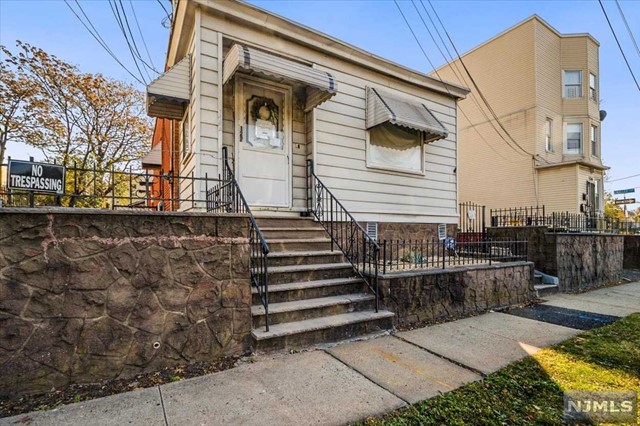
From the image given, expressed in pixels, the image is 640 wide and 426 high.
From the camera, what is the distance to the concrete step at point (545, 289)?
6.49 m

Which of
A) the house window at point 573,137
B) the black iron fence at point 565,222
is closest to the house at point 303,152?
the black iron fence at point 565,222

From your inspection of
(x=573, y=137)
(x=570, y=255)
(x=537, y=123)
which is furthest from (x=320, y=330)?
(x=573, y=137)

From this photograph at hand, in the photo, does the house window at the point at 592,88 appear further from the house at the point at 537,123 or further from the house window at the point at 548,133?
the house window at the point at 548,133

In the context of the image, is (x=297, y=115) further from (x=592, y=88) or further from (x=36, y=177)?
(x=592, y=88)

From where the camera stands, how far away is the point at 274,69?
4789 millimetres

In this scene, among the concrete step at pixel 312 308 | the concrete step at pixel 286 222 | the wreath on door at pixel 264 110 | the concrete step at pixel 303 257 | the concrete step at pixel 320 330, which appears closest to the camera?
the concrete step at pixel 320 330

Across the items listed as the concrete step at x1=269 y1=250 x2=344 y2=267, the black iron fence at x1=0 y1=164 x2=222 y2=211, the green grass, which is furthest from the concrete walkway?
the black iron fence at x1=0 y1=164 x2=222 y2=211

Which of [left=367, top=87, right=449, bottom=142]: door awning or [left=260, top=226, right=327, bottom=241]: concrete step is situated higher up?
[left=367, top=87, right=449, bottom=142]: door awning

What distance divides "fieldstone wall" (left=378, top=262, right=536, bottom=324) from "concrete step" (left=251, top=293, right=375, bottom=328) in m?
0.32

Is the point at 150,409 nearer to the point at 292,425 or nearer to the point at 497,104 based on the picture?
the point at 292,425

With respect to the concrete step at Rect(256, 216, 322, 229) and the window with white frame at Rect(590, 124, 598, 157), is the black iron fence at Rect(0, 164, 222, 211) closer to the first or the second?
the concrete step at Rect(256, 216, 322, 229)

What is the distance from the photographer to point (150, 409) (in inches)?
93.2

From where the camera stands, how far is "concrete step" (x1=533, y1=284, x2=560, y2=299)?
649cm

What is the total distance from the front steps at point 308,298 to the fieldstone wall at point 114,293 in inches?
14.7
